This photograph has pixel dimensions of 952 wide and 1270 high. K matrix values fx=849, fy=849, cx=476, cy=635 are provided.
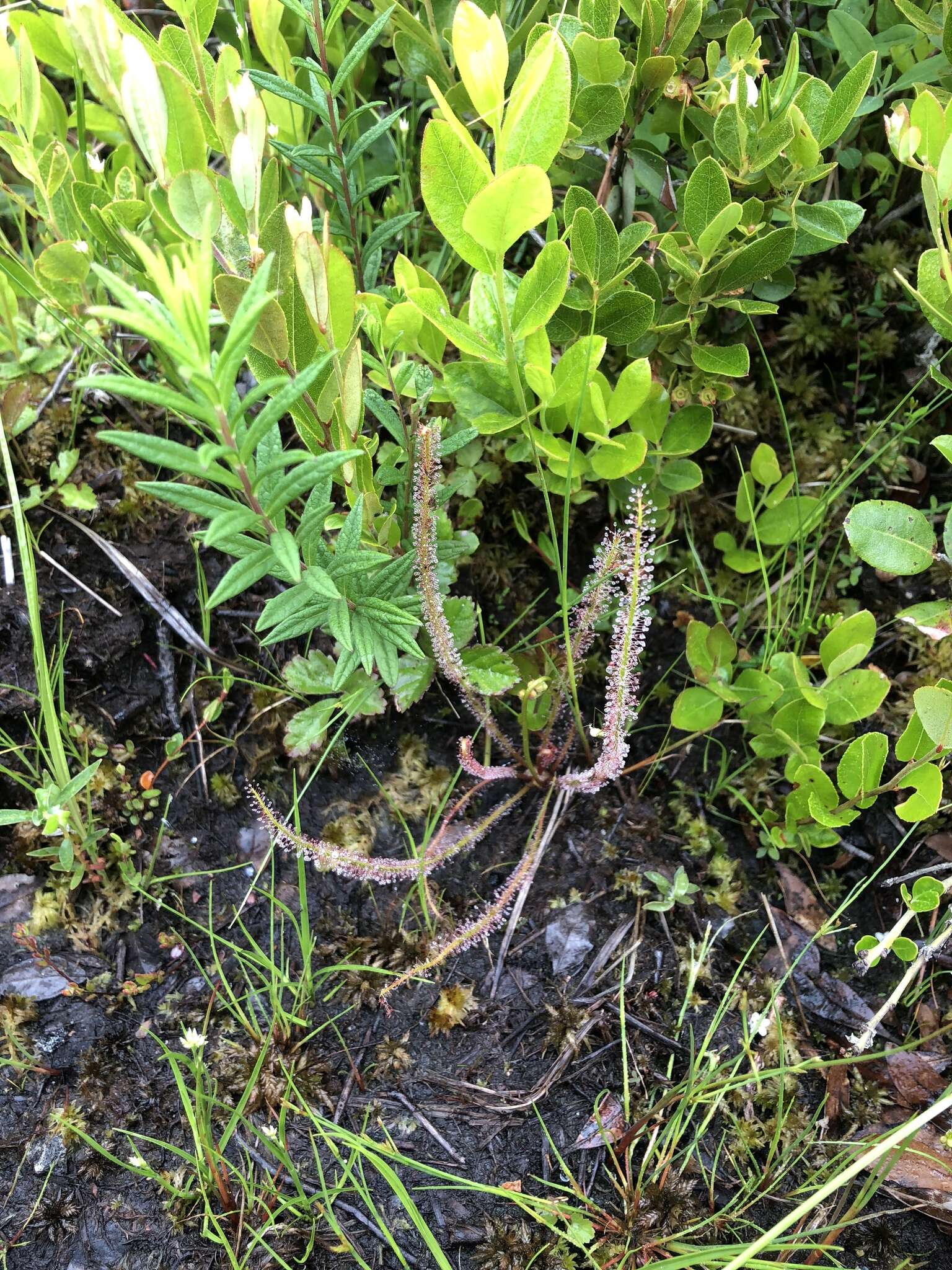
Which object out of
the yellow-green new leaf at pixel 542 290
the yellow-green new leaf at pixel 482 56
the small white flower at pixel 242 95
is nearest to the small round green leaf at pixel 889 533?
the yellow-green new leaf at pixel 542 290

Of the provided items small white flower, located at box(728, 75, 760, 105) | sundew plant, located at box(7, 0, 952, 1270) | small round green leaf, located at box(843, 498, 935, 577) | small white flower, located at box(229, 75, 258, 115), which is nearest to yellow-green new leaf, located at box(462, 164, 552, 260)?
sundew plant, located at box(7, 0, 952, 1270)

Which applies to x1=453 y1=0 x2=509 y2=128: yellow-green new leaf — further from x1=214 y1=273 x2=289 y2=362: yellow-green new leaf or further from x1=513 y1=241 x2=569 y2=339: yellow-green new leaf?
x1=214 y1=273 x2=289 y2=362: yellow-green new leaf

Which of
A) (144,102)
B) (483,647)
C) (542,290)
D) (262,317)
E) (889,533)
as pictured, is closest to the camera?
(144,102)

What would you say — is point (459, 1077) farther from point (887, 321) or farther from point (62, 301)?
point (887, 321)

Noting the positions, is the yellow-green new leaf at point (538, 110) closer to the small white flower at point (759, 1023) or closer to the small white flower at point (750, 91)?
the small white flower at point (750, 91)

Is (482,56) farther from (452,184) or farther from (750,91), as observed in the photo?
(750,91)

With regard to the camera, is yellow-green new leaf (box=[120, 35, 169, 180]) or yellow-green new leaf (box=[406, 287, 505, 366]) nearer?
yellow-green new leaf (box=[120, 35, 169, 180])

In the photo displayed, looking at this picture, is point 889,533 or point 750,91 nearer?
point 750,91

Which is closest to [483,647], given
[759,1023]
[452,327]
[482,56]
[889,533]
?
[452,327]
